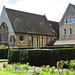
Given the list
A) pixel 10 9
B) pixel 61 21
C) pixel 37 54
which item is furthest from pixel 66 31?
pixel 37 54

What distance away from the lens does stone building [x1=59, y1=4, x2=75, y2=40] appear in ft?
155

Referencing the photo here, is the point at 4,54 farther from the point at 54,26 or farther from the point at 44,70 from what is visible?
the point at 54,26

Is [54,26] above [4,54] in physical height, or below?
above

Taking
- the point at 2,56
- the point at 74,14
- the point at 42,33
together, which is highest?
the point at 74,14

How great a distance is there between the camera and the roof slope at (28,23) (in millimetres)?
48638

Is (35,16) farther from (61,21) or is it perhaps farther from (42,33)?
(61,21)

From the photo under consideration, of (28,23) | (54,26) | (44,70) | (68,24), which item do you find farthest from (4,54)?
(54,26)

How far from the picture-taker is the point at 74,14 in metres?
46.7

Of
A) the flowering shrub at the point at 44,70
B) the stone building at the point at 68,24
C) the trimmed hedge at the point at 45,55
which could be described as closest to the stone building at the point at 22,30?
the stone building at the point at 68,24

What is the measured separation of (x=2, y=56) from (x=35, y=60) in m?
16.0

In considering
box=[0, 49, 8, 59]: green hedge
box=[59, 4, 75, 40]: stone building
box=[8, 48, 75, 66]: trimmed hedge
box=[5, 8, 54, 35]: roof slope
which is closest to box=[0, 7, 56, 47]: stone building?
box=[5, 8, 54, 35]: roof slope

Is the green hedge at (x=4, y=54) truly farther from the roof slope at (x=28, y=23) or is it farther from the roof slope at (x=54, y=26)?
the roof slope at (x=54, y=26)

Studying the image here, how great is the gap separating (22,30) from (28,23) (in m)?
4.92

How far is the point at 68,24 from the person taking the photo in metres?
48.3
